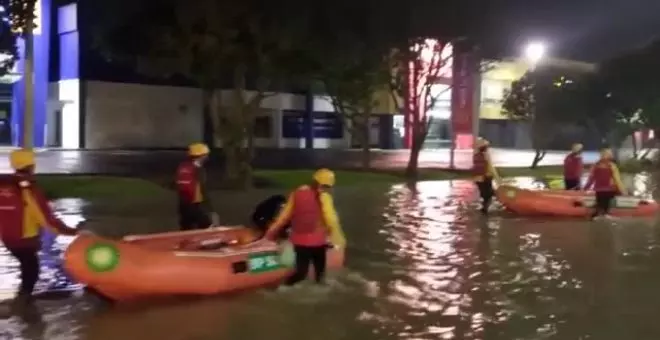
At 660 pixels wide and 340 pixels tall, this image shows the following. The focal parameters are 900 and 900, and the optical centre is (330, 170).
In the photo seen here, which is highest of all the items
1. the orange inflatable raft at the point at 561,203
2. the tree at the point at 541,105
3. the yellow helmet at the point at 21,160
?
the tree at the point at 541,105

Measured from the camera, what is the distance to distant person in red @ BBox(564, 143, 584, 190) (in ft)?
67.5

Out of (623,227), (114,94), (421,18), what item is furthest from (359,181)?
(114,94)

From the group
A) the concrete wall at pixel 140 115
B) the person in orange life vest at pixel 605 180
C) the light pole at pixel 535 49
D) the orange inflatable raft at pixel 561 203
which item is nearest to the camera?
the person in orange life vest at pixel 605 180

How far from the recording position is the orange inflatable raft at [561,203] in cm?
1905

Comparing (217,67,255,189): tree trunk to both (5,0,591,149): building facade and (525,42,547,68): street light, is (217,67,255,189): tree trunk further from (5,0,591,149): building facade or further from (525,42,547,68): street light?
(5,0,591,149): building facade

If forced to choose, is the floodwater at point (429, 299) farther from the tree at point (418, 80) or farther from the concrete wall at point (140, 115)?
the concrete wall at point (140, 115)

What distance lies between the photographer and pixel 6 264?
1202 centimetres

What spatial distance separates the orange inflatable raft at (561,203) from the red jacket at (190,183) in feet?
31.5

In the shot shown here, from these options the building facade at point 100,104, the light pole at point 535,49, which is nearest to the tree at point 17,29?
the building facade at point 100,104

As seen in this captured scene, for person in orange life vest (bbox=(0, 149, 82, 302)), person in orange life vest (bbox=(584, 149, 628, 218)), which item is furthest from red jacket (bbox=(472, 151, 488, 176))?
person in orange life vest (bbox=(0, 149, 82, 302))

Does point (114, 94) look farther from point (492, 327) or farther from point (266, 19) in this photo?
point (492, 327)

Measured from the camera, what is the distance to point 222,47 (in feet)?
78.8

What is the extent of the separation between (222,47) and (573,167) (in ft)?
31.6

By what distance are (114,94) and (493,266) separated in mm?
40297
